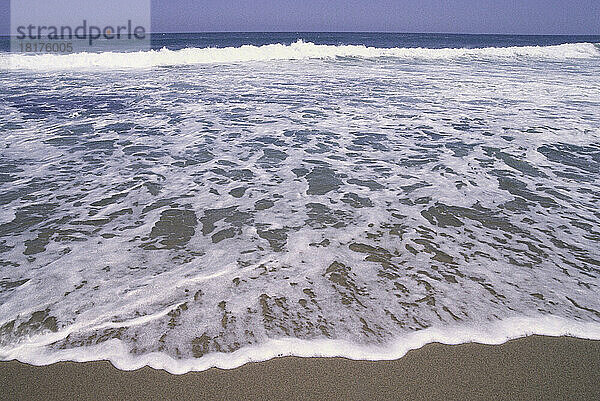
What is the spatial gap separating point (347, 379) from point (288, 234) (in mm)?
1368

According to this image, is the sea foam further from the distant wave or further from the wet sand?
the distant wave

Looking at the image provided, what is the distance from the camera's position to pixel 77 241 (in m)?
2.96

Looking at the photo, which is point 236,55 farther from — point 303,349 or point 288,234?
point 303,349

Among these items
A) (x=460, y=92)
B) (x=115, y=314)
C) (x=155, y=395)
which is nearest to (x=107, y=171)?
(x=115, y=314)

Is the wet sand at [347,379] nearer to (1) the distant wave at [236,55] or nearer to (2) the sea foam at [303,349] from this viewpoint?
(2) the sea foam at [303,349]

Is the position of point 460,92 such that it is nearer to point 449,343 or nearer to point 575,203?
point 575,203

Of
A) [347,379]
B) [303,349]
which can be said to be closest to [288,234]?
[303,349]

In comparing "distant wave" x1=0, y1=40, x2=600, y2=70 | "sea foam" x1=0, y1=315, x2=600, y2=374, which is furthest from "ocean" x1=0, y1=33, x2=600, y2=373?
"distant wave" x1=0, y1=40, x2=600, y2=70

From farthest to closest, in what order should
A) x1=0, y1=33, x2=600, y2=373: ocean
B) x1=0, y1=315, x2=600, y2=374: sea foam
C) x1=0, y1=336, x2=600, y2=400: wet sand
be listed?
1. x1=0, y1=33, x2=600, y2=373: ocean
2. x1=0, y1=315, x2=600, y2=374: sea foam
3. x1=0, y1=336, x2=600, y2=400: wet sand

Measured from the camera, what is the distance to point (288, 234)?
122 inches

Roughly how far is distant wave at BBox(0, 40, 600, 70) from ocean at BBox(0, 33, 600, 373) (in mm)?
9841

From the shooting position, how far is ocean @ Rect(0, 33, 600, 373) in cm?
214

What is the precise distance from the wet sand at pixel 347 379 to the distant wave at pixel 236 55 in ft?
51.8

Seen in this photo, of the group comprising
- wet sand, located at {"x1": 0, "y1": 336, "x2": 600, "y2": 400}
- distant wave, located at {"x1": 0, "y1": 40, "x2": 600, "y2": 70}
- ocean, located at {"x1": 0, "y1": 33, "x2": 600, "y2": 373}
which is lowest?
wet sand, located at {"x1": 0, "y1": 336, "x2": 600, "y2": 400}
